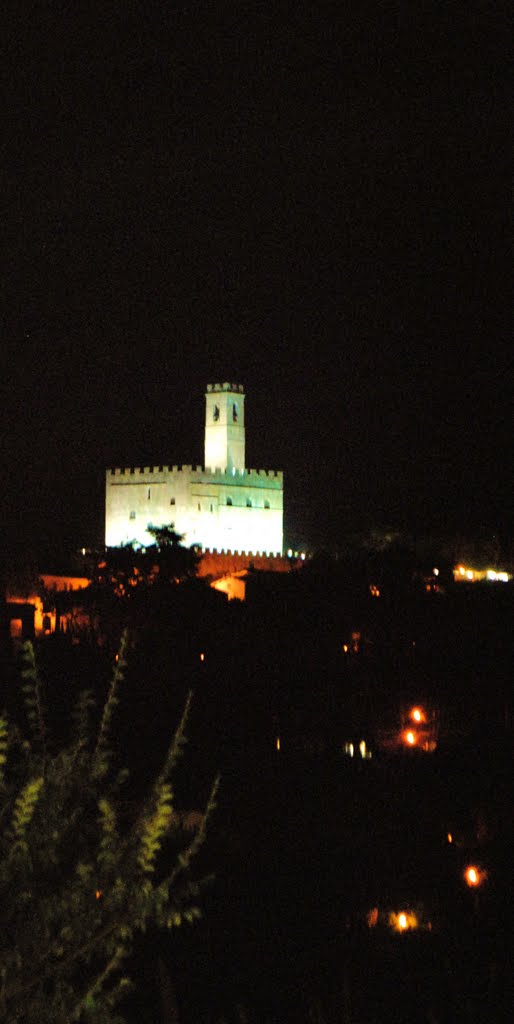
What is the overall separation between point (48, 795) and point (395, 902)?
6.64 meters

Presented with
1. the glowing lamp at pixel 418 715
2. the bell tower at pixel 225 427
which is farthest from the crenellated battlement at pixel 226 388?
the glowing lamp at pixel 418 715

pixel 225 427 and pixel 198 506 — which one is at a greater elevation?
pixel 225 427

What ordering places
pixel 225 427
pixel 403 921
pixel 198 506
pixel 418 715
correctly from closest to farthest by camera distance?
1. pixel 403 921
2. pixel 418 715
3. pixel 198 506
4. pixel 225 427

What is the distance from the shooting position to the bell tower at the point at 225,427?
37.3m

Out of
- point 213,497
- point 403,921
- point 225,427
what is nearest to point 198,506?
point 213,497

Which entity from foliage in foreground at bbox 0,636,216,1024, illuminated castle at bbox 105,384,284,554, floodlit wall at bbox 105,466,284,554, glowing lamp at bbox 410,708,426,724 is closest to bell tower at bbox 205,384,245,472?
illuminated castle at bbox 105,384,284,554

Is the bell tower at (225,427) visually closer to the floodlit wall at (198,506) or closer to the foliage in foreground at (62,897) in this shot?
the floodlit wall at (198,506)

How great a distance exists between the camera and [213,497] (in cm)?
3525

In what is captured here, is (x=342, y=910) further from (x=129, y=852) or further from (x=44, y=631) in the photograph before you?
(x=44, y=631)

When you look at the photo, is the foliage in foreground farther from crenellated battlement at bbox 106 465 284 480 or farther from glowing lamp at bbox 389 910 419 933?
crenellated battlement at bbox 106 465 284 480

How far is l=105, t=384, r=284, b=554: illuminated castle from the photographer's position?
3503 centimetres

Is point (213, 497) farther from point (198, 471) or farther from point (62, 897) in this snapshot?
point (62, 897)

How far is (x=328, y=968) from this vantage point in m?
8.69

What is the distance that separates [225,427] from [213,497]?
2.75 metres
